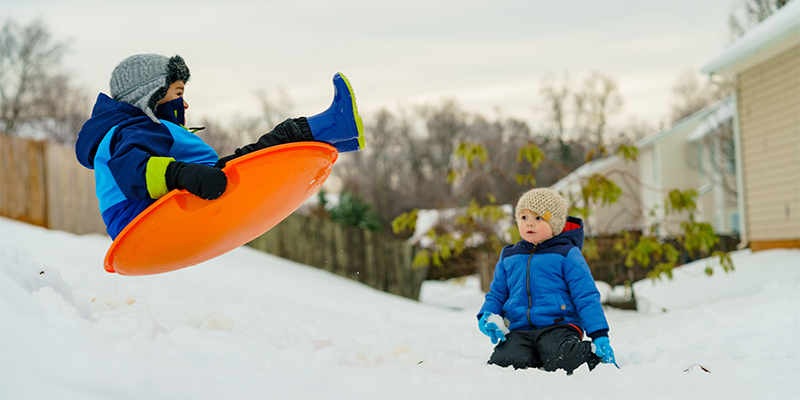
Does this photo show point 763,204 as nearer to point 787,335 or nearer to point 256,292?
point 787,335

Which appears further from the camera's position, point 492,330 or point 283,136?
point 492,330

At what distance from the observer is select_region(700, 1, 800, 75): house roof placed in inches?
284

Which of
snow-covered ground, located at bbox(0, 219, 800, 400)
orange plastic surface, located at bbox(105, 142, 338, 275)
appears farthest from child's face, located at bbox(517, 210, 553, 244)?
orange plastic surface, located at bbox(105, 142, 338, 275)

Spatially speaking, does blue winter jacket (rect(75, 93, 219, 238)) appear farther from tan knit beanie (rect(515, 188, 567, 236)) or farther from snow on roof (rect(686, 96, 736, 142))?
snow on roof (rect(686, 96, 736, 142))

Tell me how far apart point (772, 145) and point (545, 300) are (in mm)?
7799

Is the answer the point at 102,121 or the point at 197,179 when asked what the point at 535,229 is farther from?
the point at 102,121

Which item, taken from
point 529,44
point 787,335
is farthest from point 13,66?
point 787,335

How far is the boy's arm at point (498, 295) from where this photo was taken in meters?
2.89

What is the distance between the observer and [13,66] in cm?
1955

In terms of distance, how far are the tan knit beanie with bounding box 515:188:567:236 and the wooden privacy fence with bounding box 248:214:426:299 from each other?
6.94m

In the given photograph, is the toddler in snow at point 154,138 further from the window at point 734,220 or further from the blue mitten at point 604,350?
the window at point 734,220

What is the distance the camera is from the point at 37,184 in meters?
6.61

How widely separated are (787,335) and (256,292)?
3.95m

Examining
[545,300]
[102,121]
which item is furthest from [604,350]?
[102,121]
